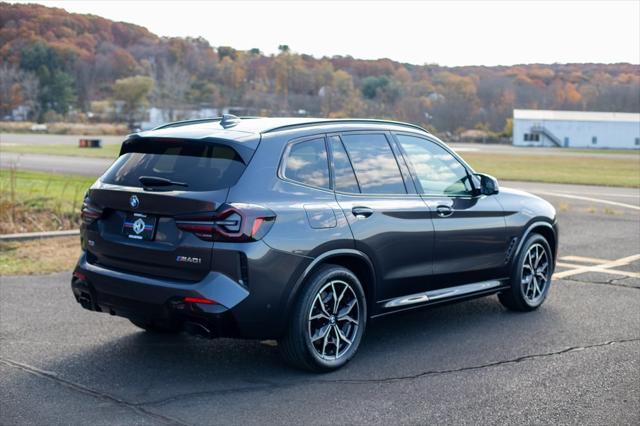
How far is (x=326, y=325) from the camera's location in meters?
5.75

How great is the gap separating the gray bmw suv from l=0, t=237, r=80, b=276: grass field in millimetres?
3289

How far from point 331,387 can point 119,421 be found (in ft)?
4.65

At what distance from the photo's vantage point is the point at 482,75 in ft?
414

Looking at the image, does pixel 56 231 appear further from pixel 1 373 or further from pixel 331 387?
pixel 331 387

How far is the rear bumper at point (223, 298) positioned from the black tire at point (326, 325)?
0.15 m

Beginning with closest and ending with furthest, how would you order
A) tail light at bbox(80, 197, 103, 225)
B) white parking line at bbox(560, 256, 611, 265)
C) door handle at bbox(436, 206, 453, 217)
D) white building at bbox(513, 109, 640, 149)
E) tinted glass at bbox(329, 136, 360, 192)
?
1. tail light at bbox(80, 197, 103, 225)
2. tinted glass at bbox(329, 136, 360, 192)
3. door handle at bbox(436, 206, 453, 217)
4. white parking line at bbox(560, 256, 611, 265)
5. white building at bbox(513, 109, 640, 149)

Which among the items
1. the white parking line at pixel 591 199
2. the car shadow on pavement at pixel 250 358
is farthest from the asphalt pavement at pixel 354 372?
the white parking line at pixel 591 199

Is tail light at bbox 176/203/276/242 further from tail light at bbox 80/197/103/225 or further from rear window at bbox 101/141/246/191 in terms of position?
tail light at bbox 80/197/103/225

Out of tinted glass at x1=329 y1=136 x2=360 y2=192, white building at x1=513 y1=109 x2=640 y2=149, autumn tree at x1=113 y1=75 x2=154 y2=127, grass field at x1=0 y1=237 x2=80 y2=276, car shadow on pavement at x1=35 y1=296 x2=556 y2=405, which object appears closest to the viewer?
car shadow on pavement at x1=35 y1=296 x2=556 y2=405

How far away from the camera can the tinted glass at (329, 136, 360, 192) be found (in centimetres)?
595

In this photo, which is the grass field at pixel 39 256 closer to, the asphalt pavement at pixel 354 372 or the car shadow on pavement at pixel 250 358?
the asphalt pavement at pixel 354 372

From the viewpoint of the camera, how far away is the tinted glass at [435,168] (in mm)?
6664

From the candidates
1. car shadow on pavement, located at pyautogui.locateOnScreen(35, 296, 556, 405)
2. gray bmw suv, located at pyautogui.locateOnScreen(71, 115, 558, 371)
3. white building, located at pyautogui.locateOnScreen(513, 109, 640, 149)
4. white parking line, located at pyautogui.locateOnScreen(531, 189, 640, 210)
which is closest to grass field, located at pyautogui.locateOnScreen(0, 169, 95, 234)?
car shadow on pavement, located at pyautogui.locateOnScreen(35, 296, 556, 405)

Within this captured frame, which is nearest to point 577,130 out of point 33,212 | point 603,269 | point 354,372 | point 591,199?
point 591,199
